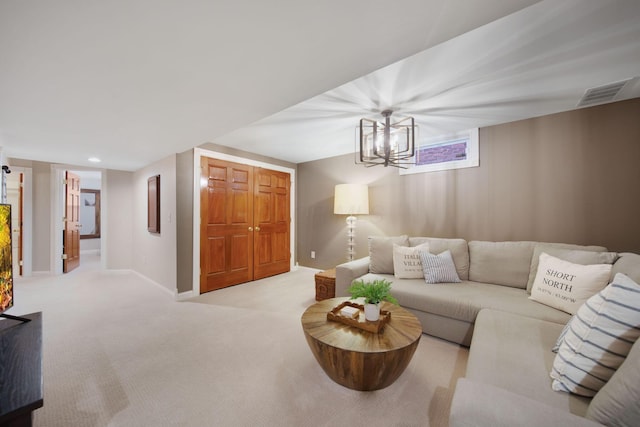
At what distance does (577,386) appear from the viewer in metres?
1.01

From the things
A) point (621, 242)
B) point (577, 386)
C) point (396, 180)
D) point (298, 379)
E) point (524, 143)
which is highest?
point (524, 143)

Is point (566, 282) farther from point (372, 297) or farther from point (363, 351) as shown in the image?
point (363, 351)

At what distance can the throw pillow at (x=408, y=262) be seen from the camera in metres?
2.72

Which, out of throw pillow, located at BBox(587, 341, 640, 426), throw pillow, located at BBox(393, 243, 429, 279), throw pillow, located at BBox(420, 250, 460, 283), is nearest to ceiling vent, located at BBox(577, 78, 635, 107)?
throw pillow, located at BBox(420, 250, 460, 283)

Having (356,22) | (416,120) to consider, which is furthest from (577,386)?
(416,120)

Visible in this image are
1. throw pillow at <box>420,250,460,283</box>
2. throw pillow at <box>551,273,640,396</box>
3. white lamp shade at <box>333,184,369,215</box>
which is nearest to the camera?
throw pillow at <box>551,273,640,396</box>

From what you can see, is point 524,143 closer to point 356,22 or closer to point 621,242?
point 621,242

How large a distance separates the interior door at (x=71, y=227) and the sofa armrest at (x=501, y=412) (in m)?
6.48

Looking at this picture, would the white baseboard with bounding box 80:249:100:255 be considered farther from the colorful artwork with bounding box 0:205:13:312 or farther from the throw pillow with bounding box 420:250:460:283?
the throw pillow with bounding box 420:250:460:283

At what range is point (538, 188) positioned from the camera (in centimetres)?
271

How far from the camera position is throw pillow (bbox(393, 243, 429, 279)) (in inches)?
107

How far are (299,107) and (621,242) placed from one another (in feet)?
10.9

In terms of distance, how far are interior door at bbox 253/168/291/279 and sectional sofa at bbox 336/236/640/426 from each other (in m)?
1.94

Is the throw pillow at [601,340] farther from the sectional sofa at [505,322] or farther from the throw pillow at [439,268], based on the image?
the throw pillow at [439,268]
